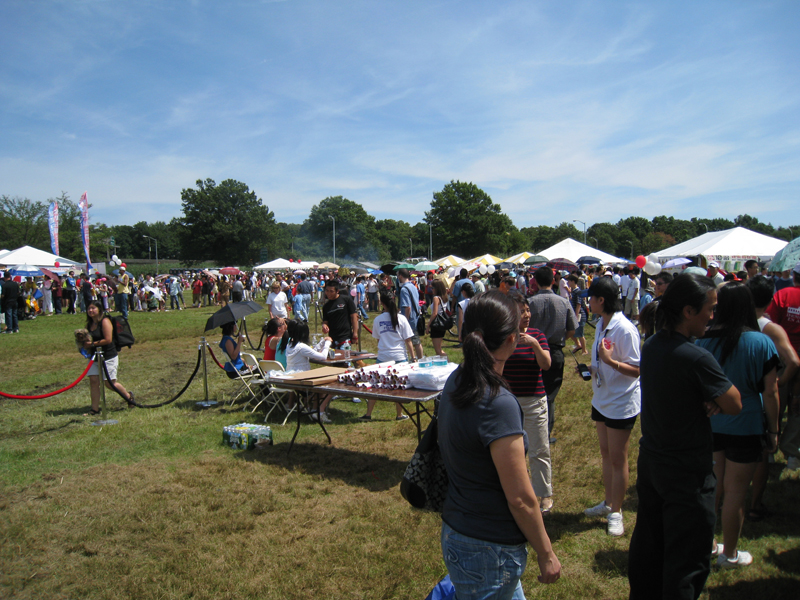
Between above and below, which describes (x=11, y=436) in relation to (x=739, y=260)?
below

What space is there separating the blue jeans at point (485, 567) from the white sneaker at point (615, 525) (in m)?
2.34

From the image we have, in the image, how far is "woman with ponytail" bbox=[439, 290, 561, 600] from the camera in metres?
1.67

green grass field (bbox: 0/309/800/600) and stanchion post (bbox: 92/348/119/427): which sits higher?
stanchion post (bbox: 92/348/119/427)

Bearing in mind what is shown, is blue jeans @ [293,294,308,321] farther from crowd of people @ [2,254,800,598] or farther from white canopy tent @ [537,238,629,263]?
white canopy tent @ [537,238,629,263]

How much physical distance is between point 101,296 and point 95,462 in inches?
747

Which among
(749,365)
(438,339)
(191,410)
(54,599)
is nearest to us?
(749,365)

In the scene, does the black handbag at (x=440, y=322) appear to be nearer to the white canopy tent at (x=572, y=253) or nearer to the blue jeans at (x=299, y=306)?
the blue jeans at (x=299, y=306)

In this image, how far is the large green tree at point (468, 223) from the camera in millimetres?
69688

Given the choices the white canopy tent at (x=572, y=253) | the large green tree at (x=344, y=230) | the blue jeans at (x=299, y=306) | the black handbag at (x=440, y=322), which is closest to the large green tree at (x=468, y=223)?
the large green tree at (x=344, y=230)

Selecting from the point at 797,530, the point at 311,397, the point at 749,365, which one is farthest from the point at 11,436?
the point at 797,530

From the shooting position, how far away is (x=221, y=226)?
7138 centimetres

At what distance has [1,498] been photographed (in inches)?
181

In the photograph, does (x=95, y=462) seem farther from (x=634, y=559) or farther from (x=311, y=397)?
(x=634, y=559)

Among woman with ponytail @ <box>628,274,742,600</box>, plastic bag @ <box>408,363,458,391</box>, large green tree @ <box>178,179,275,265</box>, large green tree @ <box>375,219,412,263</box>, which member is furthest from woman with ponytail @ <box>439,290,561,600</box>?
large green tree @ <box>375,219,412,263</box>
